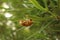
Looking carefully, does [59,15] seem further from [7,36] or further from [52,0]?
[7,36]

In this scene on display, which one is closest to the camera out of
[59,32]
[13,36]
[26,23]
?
[26,23]

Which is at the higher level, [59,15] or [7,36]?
[59,15]

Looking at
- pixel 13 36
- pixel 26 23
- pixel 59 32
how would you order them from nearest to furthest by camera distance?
pixel 26 23
pixel 59 32
pixel 13 36

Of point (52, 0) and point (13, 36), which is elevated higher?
point (52, 0)

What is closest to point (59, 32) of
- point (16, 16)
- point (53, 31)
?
point (53, 31)

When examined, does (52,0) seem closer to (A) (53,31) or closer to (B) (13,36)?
(A) (53,31)

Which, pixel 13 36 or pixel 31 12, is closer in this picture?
pixel 31 12

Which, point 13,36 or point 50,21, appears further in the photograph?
point 13,36

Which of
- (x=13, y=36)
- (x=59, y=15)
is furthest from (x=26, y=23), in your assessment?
(x=13, y=36)
